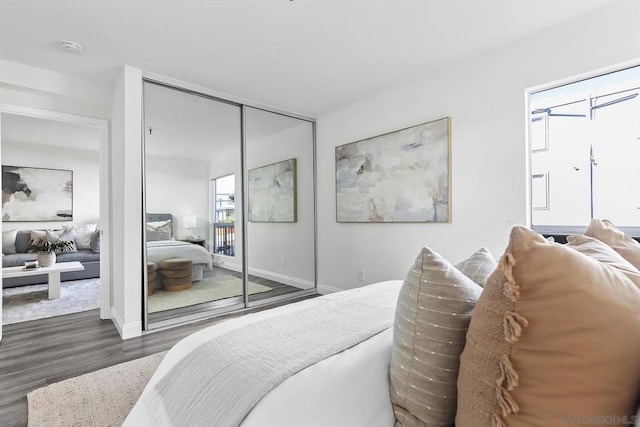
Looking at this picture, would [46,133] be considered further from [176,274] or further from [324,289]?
[324,289]

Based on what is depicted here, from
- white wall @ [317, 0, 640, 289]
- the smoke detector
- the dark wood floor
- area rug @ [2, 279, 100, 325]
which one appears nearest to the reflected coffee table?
area rug @ [2, 279, 100, 325]

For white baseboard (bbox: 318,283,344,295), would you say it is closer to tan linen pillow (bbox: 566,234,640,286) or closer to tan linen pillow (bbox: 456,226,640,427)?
tan linen pillow (bbox: 566,234,640,286)

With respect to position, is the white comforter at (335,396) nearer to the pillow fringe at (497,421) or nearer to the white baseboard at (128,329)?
the pillow fringe at (497,421)

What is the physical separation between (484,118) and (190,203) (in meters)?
3.06

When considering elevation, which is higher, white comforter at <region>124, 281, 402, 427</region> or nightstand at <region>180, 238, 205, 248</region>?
nightstand at <region>180, 238, 205, 248</region>

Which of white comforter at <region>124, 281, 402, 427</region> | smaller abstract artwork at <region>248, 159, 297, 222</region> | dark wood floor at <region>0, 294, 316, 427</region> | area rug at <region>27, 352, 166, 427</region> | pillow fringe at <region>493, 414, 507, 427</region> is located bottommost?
dark wood floor at <region>0, 294, 316, 427</region>

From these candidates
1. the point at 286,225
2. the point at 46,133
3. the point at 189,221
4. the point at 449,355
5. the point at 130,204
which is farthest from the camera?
the point at 46,133

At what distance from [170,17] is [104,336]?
2.76m

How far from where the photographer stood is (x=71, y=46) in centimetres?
254

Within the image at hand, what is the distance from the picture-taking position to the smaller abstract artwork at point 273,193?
390 cm

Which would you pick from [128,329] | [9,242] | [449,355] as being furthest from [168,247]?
[9,242]

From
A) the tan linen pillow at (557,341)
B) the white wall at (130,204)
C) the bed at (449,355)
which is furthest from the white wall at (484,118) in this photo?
the white wall at (130,204)

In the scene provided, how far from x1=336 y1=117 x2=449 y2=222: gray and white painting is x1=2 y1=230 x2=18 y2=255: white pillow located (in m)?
5.50

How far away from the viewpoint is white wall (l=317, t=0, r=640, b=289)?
217 cm
